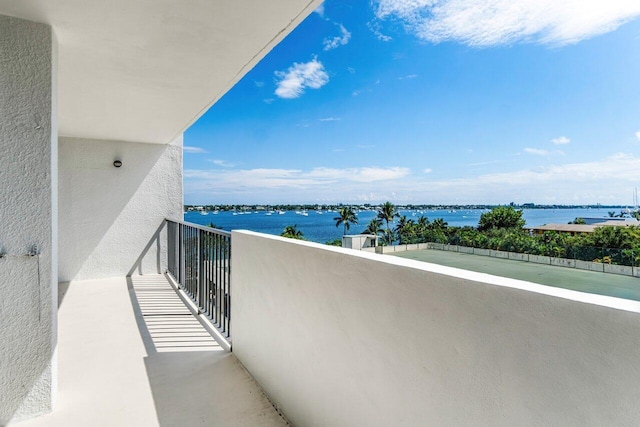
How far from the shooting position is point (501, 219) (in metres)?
32.8

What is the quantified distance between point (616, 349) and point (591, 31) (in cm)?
2098

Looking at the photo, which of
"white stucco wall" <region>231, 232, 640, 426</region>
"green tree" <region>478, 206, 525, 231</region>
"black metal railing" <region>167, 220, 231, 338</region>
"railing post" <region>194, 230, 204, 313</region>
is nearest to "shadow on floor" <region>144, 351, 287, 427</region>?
"white stucco wall" <region>231, 232, 640, 426</region>

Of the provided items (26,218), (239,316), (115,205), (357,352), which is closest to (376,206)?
(115,205)

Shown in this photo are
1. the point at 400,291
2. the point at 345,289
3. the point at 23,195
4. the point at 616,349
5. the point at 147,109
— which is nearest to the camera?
the point at 616,349

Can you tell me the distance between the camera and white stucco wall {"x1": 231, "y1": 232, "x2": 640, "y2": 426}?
821 mm

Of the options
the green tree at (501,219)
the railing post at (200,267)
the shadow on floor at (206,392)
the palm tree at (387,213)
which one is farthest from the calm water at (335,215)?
the shadow on floor at (206,392)

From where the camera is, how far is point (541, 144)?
44.9 m

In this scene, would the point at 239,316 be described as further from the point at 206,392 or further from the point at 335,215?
the point at 335,215

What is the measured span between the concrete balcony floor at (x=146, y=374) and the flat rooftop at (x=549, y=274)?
32.6 ft

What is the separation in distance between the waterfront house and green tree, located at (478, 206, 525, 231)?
107 ft

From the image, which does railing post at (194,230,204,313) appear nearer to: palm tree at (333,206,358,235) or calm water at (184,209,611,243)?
calm water at (184,209,611,243)

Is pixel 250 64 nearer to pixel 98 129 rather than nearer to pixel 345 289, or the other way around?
pixel 345 289

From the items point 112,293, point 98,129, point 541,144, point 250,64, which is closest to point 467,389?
point 250,64

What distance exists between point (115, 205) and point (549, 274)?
17.5m
